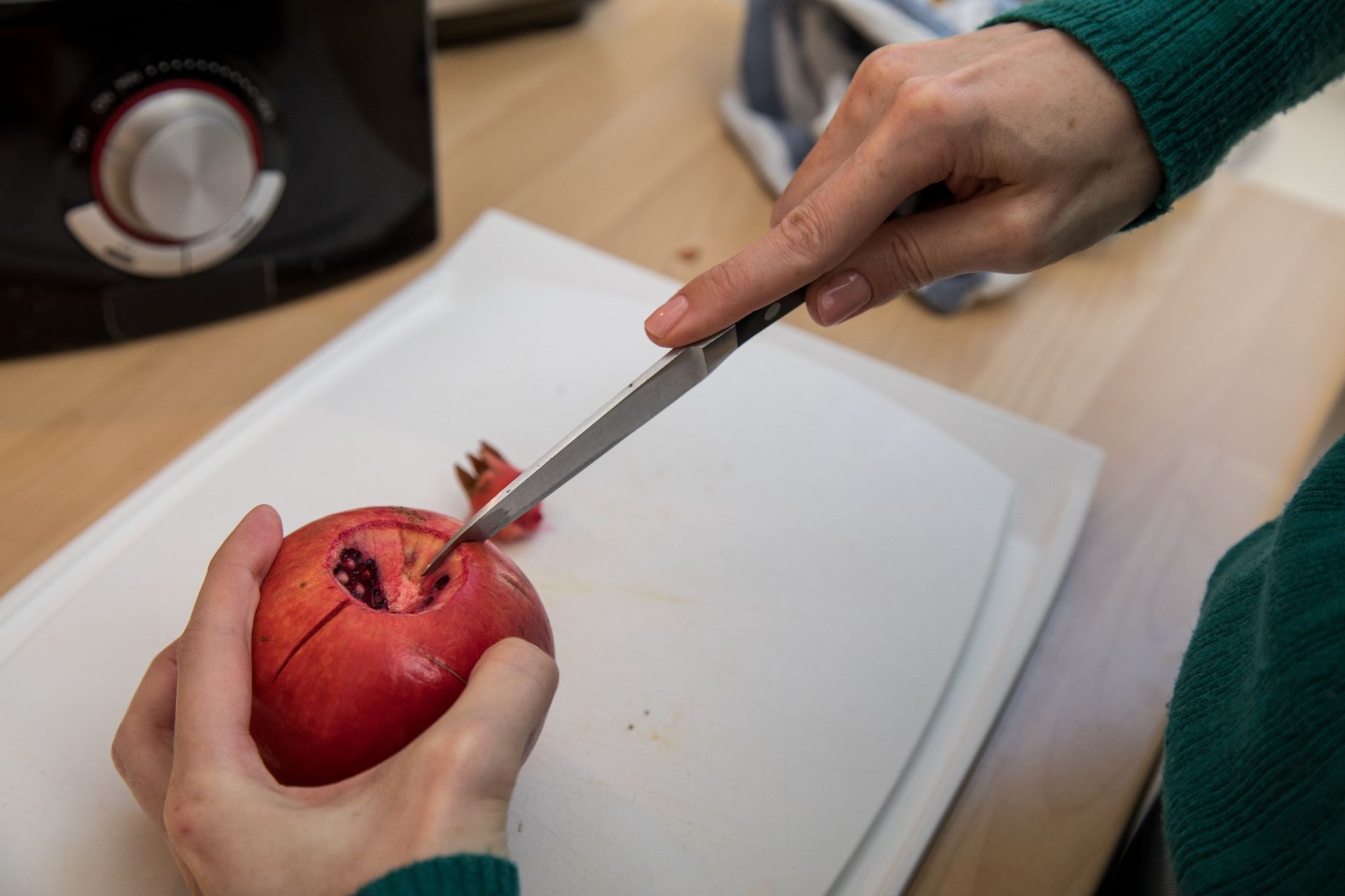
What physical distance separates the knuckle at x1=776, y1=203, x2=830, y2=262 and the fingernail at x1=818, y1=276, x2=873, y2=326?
52 mm

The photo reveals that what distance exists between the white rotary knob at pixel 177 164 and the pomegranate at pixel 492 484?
14.2 inches

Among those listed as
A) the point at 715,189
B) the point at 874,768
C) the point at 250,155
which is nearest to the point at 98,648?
the point at 250,155

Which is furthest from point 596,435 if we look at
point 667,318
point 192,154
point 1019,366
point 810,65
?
point 810,65

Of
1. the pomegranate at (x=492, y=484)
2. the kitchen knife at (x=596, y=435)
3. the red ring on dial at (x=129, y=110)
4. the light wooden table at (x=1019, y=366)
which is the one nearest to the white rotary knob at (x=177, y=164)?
the red ring on dial at (x=129, y=110)

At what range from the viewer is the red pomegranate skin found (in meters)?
0.57

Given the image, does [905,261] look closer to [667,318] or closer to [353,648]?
[667,318]

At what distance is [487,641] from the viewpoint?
613 millimetres

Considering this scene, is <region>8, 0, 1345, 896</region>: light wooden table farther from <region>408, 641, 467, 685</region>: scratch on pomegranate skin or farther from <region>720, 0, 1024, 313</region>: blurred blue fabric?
<region>408, 641, 467, 685</region>: scratch on pomegranate skin

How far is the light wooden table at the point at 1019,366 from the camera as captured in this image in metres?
0.82

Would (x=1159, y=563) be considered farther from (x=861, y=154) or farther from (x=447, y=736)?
(x=447, y=736)

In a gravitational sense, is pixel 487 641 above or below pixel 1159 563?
above

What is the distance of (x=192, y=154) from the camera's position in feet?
3.02

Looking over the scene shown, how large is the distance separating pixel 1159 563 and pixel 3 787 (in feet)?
3.17

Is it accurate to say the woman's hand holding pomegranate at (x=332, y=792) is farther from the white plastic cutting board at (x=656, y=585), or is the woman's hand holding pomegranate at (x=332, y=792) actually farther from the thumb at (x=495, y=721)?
the white plastic cutting board at (x=656, y=585)
